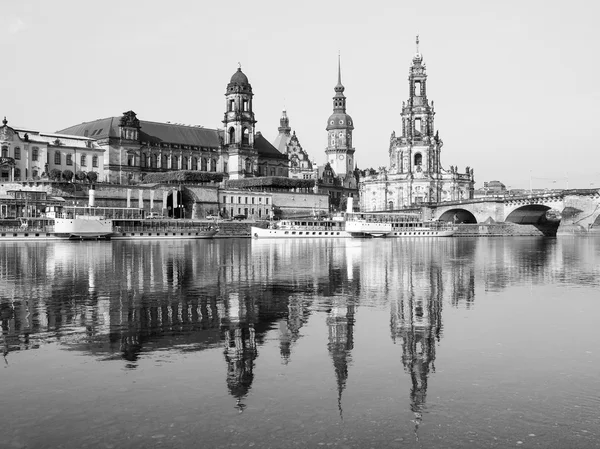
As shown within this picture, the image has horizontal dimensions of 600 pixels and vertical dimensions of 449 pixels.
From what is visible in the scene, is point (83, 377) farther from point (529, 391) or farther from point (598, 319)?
point (598, 319)

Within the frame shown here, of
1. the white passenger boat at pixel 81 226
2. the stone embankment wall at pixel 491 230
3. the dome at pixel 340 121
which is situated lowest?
the stone embankment wall at pixel 491 230

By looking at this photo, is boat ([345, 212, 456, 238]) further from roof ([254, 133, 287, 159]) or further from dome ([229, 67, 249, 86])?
dome ([229, 67, 249, 86])

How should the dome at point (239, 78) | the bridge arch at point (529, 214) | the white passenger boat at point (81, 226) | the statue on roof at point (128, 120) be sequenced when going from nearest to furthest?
the white passenger boat at point (81, 226)
the statue on roof at point (128, 120)
the bridge arch at point (529, 214)
the dome at point (239, 78)

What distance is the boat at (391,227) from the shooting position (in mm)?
83050

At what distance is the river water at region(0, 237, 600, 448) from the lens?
937cm

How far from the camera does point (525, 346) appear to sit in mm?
14727

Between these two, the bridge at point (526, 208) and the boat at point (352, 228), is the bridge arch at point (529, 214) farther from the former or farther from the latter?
the boat at point (352, 228)

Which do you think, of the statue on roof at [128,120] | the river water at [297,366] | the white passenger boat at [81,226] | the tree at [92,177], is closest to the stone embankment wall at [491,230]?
the statue on roof at [128,120]

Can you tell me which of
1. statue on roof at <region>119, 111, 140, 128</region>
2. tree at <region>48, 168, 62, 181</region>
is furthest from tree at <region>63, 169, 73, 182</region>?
statue on roof at <region>119, 111, 140, 128</region>

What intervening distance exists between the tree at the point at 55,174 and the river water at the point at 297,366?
61.6 m

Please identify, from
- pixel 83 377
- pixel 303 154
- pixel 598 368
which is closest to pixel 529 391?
pixel 598 368

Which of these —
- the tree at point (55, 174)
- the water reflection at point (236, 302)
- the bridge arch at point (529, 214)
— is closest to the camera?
the water reflection at point (236, 302)

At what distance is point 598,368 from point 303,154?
134 m

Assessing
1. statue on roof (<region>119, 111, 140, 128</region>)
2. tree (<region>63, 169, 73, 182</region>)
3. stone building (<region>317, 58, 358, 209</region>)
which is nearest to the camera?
tree (<region>63, 169, 73, 182</region>)
